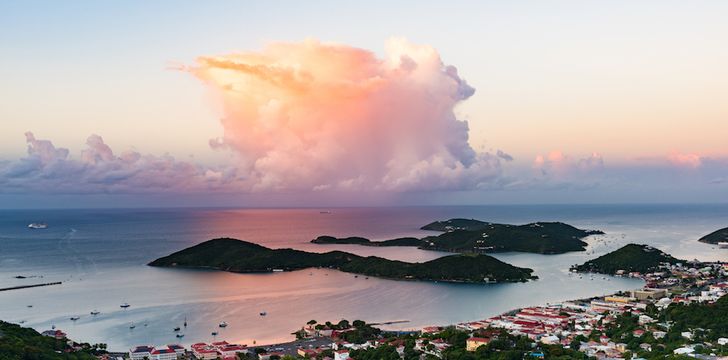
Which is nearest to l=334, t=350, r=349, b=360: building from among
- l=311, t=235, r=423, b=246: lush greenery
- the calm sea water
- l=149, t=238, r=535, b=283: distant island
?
the calm sea water

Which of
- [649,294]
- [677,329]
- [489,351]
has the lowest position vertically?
[649,294]

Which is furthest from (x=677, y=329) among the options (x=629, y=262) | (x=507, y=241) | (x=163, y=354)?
(x=507, y=241)

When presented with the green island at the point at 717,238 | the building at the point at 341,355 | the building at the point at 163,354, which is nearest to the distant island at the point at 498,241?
the green island at the point at 717,238

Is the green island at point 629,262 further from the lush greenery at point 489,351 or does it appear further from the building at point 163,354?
the building at point 163,354

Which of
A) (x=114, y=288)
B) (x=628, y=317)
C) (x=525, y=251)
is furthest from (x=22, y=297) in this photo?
(x=525, y=251)

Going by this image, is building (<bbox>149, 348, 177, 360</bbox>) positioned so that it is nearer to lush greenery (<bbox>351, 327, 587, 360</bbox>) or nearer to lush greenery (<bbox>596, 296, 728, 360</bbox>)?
lush greenery (<bbox>351, 327, 587, 360</bbox>)

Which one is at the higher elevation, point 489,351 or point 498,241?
point 498,241

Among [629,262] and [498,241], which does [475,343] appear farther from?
[498,241]

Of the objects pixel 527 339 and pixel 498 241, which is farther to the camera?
pixel 498 241
